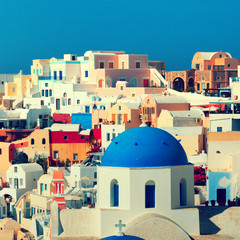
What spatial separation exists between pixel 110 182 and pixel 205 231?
2.70 m

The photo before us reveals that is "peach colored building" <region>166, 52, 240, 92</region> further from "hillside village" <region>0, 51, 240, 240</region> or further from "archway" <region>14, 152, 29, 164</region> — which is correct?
"archway" <region>14, 152, 29, 164</region>

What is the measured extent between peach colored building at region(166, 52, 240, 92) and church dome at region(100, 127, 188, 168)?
38.4m

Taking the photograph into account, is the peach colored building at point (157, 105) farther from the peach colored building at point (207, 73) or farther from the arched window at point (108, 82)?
the peach colored building at point (207, 73)

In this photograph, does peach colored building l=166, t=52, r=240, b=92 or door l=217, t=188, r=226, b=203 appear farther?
peach colored building l=166, t=52, r=240, b=92

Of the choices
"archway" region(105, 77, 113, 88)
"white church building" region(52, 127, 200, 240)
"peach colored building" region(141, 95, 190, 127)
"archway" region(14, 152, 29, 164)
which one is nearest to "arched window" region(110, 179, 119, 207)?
"white church building" region(52, 127, 200, 240)

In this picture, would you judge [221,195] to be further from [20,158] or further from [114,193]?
[20,158]

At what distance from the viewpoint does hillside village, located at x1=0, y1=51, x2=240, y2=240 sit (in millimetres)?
23594

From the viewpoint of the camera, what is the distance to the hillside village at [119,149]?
23.6 meters

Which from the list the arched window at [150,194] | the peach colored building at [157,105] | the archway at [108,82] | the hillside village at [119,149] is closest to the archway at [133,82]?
the hillside village at [119,149]

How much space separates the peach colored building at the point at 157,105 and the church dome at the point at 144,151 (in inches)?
1017

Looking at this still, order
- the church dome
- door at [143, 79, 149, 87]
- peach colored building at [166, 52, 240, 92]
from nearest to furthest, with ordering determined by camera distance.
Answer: the church dome, peach colored building at [166, 52, 240, 92], door at [143, 79, 149, 87]

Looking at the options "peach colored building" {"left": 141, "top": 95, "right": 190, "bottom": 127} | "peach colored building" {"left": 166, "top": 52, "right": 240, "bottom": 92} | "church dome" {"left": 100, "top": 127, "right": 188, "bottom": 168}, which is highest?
"peach colored building" {"left": 166, "top": 52, "right": 240, "bottom": 92}

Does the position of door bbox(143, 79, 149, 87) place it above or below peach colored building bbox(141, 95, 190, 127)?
above

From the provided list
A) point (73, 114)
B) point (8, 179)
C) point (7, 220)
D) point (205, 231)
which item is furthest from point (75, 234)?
point (73, 114)
